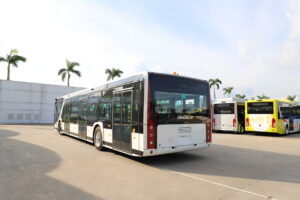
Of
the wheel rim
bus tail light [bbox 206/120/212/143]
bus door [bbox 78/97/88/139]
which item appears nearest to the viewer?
bus tail light [bbox 206/120/212/143]

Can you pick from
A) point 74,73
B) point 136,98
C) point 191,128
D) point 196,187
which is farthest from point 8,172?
point 74,73

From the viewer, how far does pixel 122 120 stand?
738 cm

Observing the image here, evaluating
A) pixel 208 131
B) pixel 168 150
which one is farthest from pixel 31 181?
pixel 208 131

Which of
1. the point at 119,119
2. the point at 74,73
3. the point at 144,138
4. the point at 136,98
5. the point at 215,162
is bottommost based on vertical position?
the point at 215,162

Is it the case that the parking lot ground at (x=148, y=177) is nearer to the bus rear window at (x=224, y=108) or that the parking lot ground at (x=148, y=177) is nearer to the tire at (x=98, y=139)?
the tire at (x=98, y=139)

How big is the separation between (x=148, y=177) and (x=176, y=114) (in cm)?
232

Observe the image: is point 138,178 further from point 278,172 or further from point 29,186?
point 278,172

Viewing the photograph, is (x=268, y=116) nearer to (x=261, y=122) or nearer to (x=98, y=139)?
(x=261, y=122)

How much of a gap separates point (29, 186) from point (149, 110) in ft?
11.7

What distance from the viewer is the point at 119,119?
7570 mm

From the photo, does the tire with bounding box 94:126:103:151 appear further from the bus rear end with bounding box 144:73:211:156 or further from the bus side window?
the bus rear end with bounding box 144:73:211:156

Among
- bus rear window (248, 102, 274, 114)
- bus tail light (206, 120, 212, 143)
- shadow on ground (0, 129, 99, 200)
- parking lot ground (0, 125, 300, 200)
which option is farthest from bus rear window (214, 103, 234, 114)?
shadow on ground (0, 129, 99, 200)

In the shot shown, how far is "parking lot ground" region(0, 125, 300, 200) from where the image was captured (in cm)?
425

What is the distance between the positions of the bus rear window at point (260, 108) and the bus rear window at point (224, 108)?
1.58 metres
